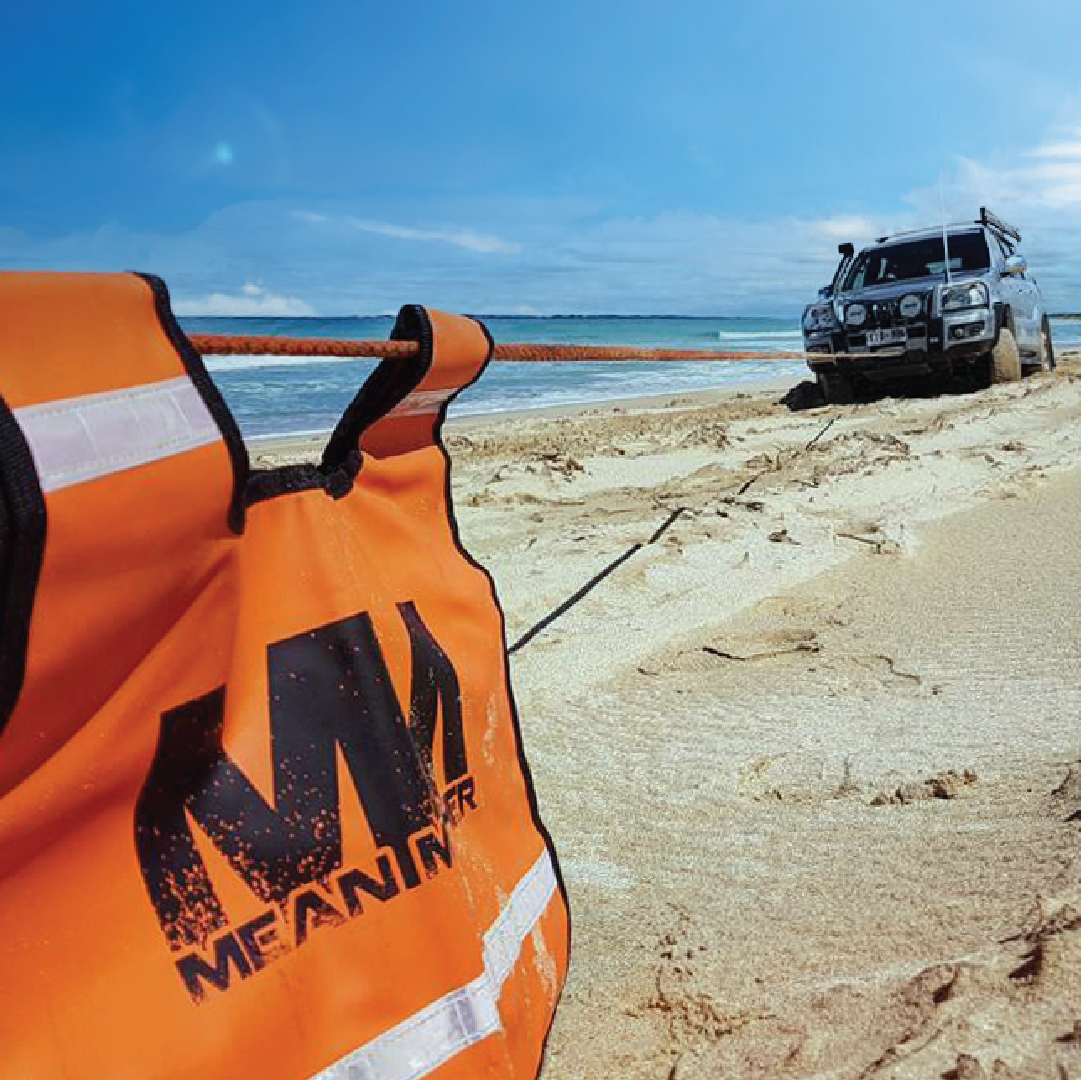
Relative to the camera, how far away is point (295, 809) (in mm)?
1021

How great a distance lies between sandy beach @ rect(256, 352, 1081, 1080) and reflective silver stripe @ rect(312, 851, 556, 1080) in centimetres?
23

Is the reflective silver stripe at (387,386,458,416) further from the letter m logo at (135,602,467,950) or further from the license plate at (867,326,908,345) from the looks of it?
the license plate at (867,326,908,345)

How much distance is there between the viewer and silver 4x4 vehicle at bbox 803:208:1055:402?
26.1 feet

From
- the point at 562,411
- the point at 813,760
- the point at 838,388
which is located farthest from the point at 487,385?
the point at 813,760

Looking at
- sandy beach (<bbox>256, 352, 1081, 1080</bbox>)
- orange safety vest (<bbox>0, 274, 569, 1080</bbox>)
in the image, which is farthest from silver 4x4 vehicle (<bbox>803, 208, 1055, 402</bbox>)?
orange safety vest (<bbox>0, 274, 569, 1080</bbox>)

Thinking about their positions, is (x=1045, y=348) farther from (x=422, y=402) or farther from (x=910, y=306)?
(x=422, y=402)

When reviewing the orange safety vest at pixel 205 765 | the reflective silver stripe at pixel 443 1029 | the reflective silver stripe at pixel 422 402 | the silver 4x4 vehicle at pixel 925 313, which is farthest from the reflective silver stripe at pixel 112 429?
the silver 4x4 vehicle at pixel 925 313

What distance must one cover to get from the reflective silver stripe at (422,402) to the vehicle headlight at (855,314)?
289 inches

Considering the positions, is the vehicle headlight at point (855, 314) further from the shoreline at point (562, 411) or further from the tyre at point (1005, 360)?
the shoreline at point (562, 411)

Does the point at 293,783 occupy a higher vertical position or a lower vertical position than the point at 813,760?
higher

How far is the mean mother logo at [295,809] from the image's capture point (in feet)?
3.13

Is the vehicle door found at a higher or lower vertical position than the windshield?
lower

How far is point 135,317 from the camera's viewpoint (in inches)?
38.2

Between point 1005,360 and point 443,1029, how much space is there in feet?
27.8
